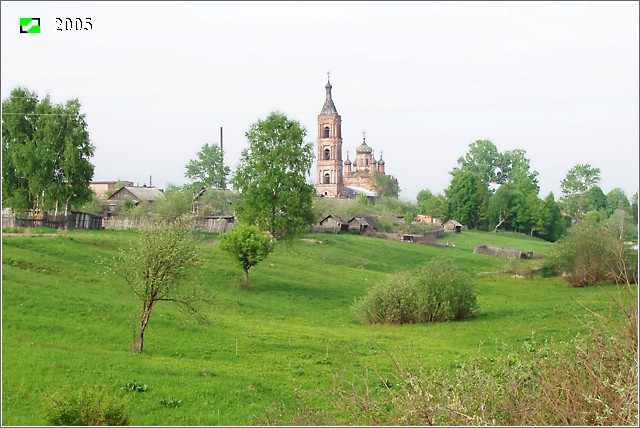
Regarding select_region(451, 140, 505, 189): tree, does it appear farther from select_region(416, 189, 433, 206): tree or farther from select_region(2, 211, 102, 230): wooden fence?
select_region(2, 211, 102, 230): wooden fence

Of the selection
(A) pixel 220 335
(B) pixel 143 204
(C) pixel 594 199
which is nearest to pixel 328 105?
(C) pixel 594 199

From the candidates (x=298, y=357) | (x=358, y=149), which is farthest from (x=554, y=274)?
(x=358, y=149)

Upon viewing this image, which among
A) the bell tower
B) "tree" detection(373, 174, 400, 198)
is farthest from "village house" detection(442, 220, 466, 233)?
the bell tower

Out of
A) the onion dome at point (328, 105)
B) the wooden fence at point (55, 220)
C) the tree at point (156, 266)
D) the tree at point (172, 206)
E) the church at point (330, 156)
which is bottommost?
the tree at point (156, 266)

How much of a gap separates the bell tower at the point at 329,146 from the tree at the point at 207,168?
161 ft

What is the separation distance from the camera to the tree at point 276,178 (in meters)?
51.7

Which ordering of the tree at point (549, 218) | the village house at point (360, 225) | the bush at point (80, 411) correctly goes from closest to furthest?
the bush at point (80, 411) → the village house at point (360, 225) → the tree at point (549, 218)

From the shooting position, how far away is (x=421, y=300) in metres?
34.3

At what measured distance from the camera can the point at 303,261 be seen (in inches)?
2028

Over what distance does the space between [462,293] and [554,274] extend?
18.9 meters

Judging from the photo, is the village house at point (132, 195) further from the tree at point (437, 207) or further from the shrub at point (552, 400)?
the shrub at point (552, 400)

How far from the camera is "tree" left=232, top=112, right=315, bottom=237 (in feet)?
169

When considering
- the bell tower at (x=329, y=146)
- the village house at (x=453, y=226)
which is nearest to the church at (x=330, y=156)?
the bell tower at (x=329, y=146)

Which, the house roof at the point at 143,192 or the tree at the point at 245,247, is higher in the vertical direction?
the house roof at the point at 143,192
